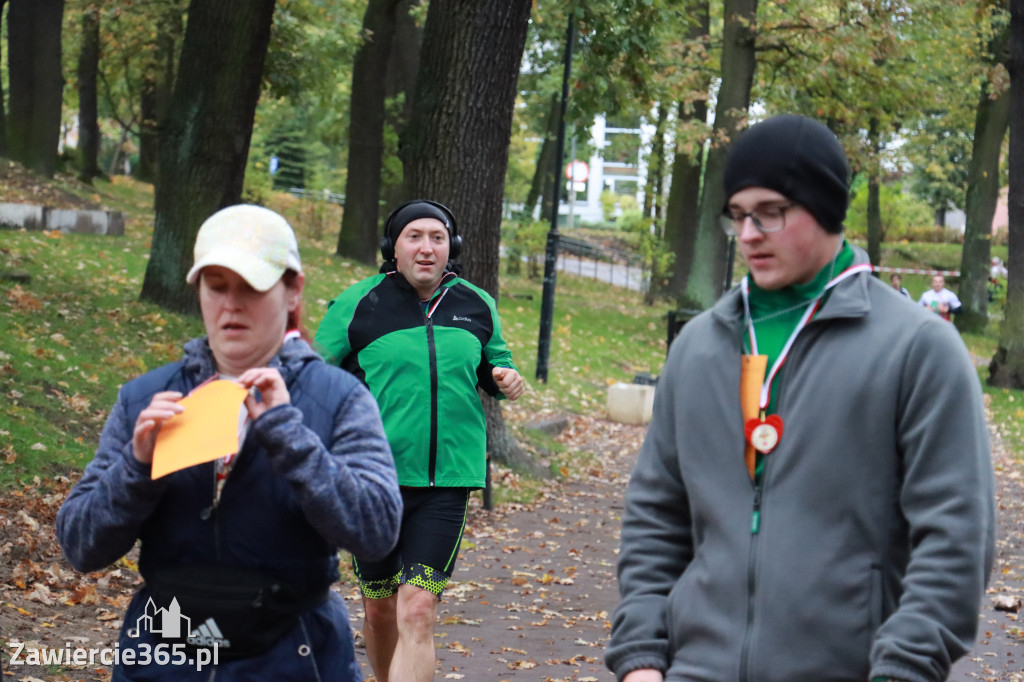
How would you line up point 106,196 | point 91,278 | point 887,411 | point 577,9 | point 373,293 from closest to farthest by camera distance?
point 887,411
point 373,293
point 577,9
point 91,278
point 106,196

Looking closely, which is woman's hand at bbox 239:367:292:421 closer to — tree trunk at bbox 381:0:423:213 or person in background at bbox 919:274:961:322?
tree trunk at bbox 381:0:423:213

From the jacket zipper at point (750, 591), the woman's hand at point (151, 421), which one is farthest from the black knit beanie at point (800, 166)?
the woman's hand at point (151, 421)

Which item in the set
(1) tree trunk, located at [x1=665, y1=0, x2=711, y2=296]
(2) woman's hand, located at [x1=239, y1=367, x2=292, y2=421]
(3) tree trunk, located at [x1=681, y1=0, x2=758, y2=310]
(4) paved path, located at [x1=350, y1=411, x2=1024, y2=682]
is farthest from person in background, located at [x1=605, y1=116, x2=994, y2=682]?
(1) tree trunk, located at [x1=665, y1=0, x2=711, y2=296]

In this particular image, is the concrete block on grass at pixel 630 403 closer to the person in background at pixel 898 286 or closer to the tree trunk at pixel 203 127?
the person in background at pixel 898 286

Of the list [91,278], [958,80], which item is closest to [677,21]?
[91,278]

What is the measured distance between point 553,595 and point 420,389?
384cm

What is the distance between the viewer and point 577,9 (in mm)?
14281

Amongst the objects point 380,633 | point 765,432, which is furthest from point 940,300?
point 765,432

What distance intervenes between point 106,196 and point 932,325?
28.3 metres

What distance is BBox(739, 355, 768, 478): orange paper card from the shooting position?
287 cm

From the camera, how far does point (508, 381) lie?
230 inches

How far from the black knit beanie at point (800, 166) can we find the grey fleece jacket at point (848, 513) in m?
0.19

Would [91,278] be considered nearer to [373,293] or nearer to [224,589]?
[373,293]

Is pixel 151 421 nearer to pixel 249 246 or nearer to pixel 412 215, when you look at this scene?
pixel 249 246
